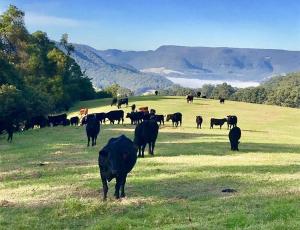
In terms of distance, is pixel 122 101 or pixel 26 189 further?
pixel 122 101

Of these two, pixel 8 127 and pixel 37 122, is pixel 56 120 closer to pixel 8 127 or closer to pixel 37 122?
pixel 37 122

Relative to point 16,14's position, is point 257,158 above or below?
below

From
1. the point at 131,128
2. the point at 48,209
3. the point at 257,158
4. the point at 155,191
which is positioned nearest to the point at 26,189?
the point at 48,209

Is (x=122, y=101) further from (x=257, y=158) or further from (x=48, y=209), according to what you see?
(x=48, y=209)

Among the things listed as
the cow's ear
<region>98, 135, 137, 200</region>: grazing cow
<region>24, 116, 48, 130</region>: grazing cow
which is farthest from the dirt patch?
<region>24, 116, 48, 130</region>: grazing cow

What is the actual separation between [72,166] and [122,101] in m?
55.0

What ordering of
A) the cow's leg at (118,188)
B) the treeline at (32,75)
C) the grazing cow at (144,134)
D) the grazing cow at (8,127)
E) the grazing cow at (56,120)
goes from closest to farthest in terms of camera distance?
the cow's leg at (118,188) < the grazing cow at (144,134) < the grazing cow at (8,127) < the treeline at (32,75) < the grazing cow at (56,120)

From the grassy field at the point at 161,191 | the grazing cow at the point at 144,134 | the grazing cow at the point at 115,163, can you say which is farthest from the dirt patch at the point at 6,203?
the grazing cow at the point at 144,134

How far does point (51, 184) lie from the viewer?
67.4 feet

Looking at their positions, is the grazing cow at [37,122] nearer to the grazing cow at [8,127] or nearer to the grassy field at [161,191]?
the grazing cow at [8,127]

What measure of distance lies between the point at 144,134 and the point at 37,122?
35.9m

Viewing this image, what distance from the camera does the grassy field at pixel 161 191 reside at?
14.0 metres

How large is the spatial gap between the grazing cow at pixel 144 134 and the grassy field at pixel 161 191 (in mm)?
1032

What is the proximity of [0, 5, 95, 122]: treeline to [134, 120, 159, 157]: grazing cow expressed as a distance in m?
28.3
